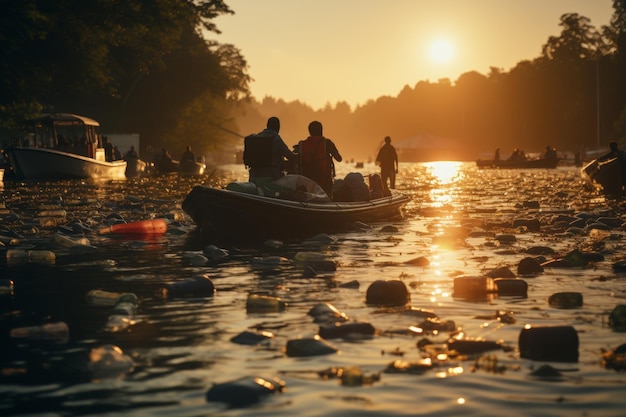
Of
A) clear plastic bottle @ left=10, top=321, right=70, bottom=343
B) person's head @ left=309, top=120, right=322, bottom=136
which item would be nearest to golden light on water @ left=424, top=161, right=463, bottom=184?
person's head @ left=309, top=120, right=322, bottom=136

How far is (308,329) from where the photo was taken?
8297mm

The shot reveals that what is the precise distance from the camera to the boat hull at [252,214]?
1662 cm

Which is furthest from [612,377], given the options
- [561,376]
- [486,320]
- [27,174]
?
[27,174]

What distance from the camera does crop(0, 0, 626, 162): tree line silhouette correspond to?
44.5 metres

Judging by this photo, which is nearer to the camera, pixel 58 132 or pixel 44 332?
pixel 44 332

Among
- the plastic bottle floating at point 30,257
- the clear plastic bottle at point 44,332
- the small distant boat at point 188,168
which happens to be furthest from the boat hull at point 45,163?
the clear plastic bottle at point 44,332

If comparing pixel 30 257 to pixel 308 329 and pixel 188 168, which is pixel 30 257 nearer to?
pixel 308 329

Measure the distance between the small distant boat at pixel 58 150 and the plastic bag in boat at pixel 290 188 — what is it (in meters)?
27.6

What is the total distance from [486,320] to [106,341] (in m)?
3.22

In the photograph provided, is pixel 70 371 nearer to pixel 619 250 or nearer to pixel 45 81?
pixel 619 250

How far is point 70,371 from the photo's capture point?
270 inches

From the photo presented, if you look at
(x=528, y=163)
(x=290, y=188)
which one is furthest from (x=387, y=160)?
(x=528, y=163)

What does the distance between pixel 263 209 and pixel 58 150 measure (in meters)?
31.4

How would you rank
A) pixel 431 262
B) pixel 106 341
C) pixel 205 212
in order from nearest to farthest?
1. pixel 106 341
2. pixel 431 262
3. pixel 205 212
